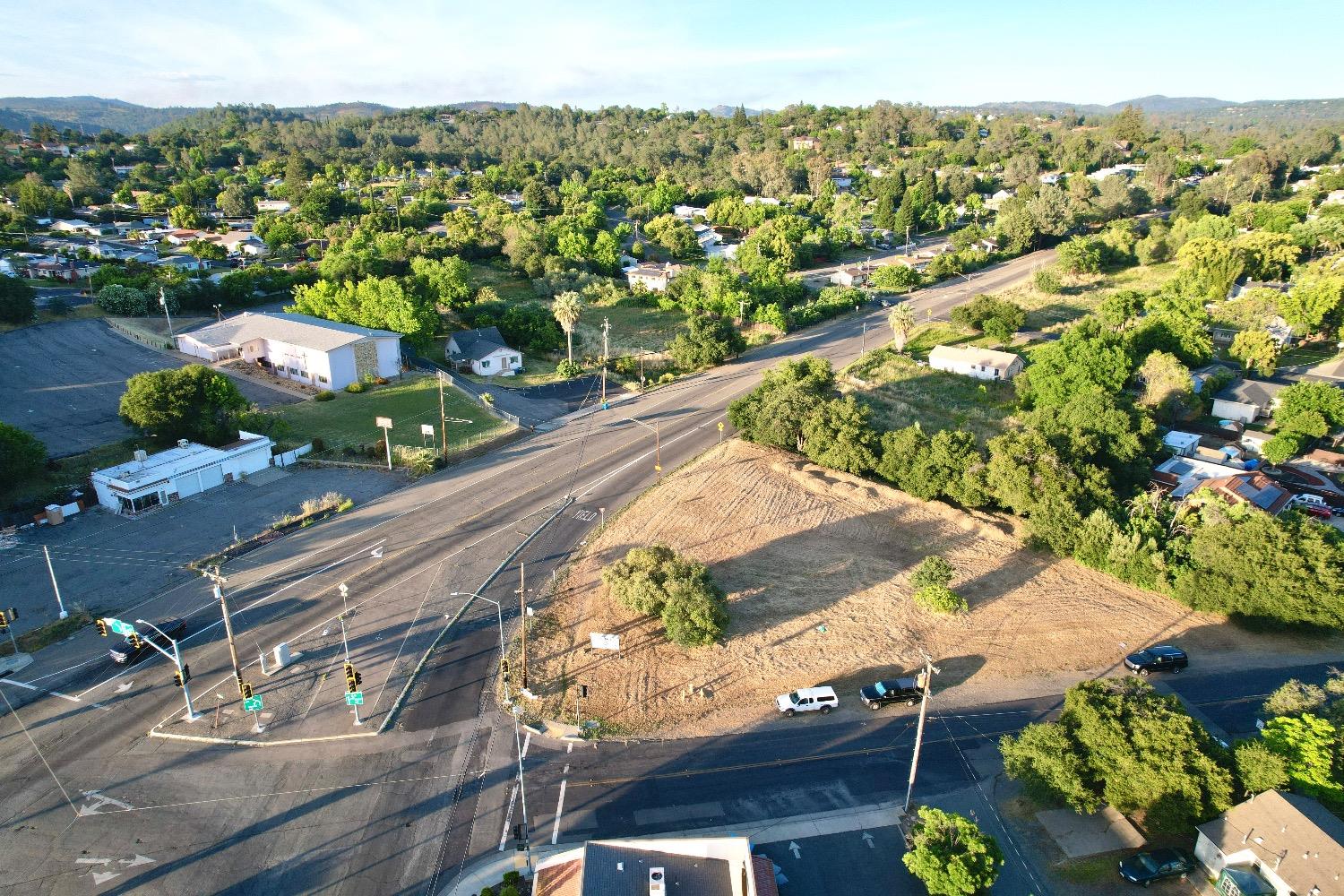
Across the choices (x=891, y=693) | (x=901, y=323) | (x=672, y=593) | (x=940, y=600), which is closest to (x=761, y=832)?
(x=891, y=693)

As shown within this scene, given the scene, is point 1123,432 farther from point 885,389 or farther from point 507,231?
point 507,231

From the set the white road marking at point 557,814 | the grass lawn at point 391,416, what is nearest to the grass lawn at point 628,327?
the grass lawn at point 391,416

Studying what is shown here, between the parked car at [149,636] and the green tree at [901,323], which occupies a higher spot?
the green tree at [901,323]

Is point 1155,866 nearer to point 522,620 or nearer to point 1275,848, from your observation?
point 1275,848

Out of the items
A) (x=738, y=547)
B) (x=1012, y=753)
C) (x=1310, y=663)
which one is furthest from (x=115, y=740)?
(x=1310, y=663)

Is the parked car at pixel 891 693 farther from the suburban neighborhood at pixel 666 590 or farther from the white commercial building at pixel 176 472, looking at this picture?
the white commercial building at pixel 176 472

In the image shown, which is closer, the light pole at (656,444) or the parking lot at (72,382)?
the light pole at (656,444)
